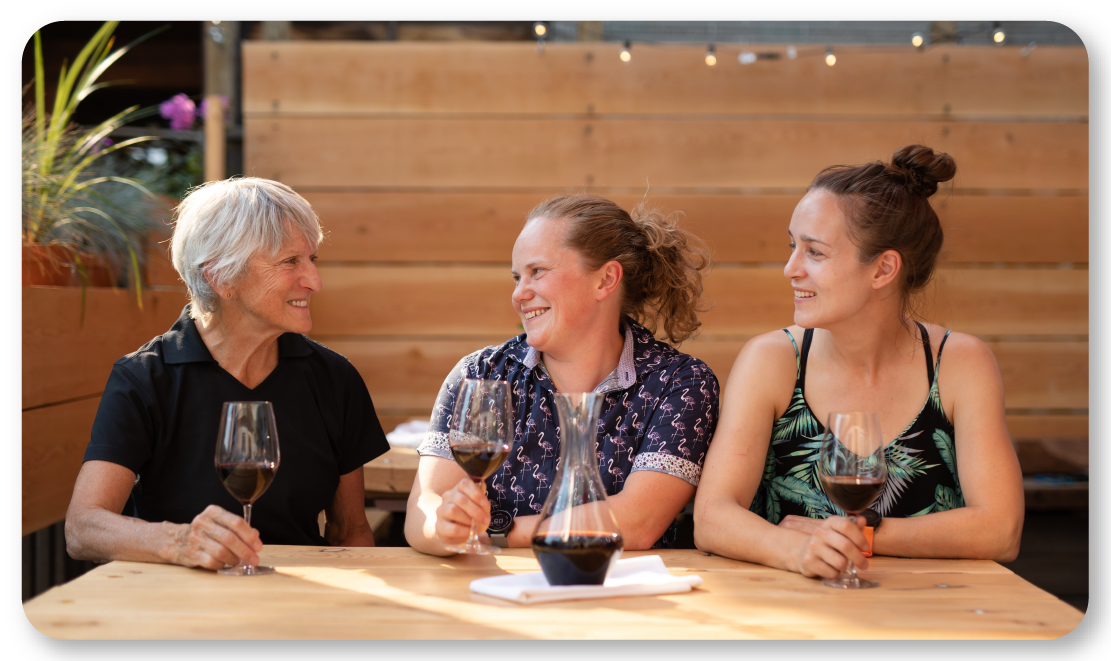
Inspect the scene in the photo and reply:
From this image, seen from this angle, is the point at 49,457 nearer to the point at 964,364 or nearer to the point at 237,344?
the point at 237,344

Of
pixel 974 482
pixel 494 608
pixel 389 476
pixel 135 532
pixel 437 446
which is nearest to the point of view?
pixel 494 608

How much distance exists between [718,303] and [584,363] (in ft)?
7.14

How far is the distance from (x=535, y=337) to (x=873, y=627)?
0.86 m

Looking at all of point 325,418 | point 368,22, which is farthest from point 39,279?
point 368,22

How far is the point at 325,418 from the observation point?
6.03 feet

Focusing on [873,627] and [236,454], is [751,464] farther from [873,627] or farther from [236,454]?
[236,454]

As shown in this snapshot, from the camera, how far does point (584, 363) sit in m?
1.78

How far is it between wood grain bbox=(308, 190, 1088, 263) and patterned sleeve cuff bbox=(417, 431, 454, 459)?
2282 millimetres

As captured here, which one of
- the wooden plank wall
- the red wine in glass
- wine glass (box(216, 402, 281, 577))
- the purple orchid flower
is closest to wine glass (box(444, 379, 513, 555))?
the red wine in glass

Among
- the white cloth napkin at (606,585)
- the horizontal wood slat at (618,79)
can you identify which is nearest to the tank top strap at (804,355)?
the white cloth napkin at (606,585)

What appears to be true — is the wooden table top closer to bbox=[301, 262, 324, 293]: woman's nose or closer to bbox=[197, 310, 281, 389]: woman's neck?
bbox=[197, 310, 281, 389]: woman's neck

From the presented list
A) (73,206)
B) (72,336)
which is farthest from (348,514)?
(73,206)

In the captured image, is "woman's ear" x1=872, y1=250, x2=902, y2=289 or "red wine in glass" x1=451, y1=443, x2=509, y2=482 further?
"woman's ear" x1=872, y1=250, x2=902, y2=289

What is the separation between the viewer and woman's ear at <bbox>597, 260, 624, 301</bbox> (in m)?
1.80
